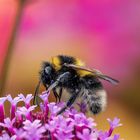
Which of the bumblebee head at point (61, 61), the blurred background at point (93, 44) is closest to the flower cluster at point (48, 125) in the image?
the bumblebee head at point (61, 61)

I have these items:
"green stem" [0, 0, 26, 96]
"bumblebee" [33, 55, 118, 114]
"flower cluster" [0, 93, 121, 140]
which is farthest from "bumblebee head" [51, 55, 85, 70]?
"green stem" [0, 0, 26, 96]

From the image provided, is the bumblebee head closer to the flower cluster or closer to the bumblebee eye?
the bumblebee eye

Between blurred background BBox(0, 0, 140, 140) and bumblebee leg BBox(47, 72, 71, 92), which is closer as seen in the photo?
bumblebee leg BBox(47, 72, 71, 92)

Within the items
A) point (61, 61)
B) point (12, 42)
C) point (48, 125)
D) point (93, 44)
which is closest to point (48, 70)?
point (61, 61)

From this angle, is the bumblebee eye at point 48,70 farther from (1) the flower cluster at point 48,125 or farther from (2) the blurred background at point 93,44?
(2) the blurred background at point 93,44

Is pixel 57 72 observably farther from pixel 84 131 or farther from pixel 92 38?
pixel 92 38

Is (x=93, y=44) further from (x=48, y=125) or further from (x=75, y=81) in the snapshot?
(x=48, y=125)
